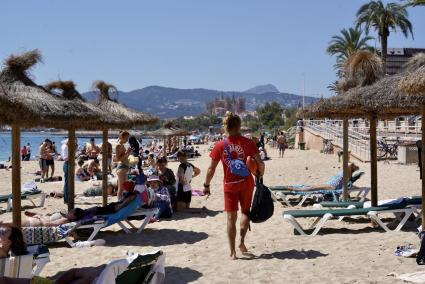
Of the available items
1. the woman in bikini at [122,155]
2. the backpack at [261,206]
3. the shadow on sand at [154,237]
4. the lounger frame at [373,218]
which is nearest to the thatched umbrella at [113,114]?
the woman in bikini at [122,155]

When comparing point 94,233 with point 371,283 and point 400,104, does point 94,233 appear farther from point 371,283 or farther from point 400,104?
point 400,104

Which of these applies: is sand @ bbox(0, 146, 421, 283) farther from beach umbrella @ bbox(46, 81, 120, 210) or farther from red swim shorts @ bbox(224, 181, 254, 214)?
beach umbrella @ bbox(46, 81, 120, 210)

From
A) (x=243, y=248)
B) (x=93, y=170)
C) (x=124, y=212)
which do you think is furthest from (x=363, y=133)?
(x=243, y=248)

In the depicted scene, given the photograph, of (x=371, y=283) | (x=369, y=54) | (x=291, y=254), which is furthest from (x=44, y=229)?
(x=369, y=54)

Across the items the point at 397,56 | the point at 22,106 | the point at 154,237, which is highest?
the point at 397,56

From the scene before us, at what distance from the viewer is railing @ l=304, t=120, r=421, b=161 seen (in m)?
→ 24.0

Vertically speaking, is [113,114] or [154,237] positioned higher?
[113,114]

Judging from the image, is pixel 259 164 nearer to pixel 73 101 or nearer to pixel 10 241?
pixel 10 241

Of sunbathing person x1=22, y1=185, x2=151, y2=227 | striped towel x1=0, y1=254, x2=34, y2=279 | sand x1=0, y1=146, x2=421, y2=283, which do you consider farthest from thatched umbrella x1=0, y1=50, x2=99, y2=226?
A: striped towel x1=0, y1=254, x2=34, y2=279

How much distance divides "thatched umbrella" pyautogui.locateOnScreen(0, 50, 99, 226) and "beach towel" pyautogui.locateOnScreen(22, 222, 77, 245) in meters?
0.22

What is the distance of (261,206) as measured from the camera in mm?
6328

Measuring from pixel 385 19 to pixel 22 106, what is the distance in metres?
31.6

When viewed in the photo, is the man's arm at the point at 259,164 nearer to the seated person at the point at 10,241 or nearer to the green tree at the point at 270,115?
Answer: the seated person at the point at 10,241

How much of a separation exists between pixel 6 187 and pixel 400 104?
46.5 ft
